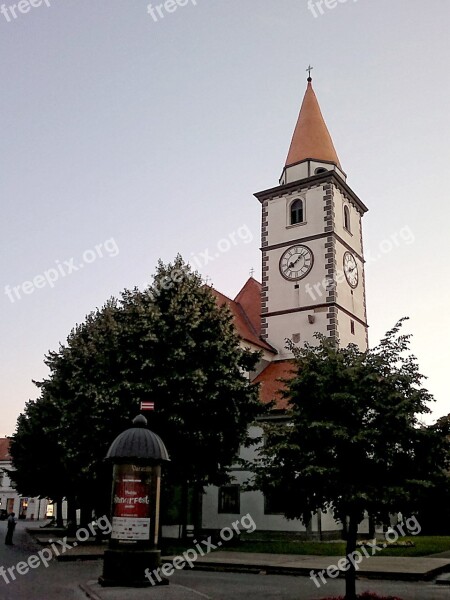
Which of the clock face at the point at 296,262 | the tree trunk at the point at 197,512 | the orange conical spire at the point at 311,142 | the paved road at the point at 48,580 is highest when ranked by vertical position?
the orange conical spire at the point at 311,142

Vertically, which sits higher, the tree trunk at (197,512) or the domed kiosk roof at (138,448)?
the domed kiosk roof at (138,448)

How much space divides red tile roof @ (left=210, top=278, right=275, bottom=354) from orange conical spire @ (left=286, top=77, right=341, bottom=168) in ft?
32.5

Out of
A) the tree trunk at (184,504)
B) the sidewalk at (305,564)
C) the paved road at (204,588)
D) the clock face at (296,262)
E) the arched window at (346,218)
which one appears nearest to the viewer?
the paved road at (204,588)

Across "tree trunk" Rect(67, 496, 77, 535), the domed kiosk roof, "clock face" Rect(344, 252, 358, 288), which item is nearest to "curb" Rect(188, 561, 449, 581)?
the domed kiosk roof

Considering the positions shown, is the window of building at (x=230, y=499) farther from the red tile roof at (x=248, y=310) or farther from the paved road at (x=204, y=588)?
the paved road at (x=204, y=588)

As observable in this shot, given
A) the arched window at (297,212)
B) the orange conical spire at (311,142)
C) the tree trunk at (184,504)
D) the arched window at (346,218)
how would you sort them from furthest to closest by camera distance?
the orange conical spire at (311,142) < the arched window at (346,218) < the arched window at (297,212) < the tree trunk at (184,504)

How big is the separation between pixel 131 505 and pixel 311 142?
3188 centimetres

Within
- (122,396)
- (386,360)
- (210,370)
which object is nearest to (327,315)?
(210,370)

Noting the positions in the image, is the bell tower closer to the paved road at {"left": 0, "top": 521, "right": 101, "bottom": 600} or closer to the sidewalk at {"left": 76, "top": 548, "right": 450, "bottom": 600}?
the sidewalk at {"left": 76, "top": 548, "right": 450, "bottom": 600}

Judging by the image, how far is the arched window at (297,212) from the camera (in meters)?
40.2

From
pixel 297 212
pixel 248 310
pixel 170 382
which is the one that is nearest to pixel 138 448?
pixel 170 382

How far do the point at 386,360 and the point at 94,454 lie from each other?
1595cm

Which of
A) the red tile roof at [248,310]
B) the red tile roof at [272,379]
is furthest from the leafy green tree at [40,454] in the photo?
the red tile roof at [248,310]

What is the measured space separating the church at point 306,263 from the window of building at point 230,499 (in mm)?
94
